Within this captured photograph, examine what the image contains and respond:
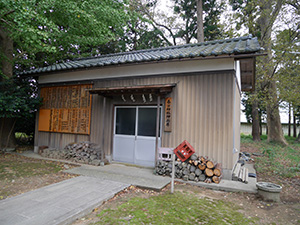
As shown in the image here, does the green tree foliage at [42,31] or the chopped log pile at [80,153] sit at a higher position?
the green tree foliage at [42,31]

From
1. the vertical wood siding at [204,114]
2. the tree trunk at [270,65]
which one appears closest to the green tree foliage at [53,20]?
the vertical wood siding at [204,114]

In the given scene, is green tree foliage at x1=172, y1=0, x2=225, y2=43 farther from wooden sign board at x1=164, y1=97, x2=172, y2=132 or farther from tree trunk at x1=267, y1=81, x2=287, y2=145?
wooden sign board at x1=164, y1=97, x2=172, y2=132

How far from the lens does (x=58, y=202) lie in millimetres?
3609

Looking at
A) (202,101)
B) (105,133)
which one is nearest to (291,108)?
(202,101)

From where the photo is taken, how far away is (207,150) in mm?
5504

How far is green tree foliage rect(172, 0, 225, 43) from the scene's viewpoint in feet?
53.9

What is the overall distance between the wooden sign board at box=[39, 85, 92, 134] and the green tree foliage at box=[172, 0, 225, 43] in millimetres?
12825

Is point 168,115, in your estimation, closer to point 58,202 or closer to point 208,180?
point 208,180

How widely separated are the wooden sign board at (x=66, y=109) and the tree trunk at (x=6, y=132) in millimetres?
1472

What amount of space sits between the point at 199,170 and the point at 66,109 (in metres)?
5.79

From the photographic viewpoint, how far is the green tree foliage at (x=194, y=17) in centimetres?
1644

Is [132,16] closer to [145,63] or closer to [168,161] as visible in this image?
[145,63]

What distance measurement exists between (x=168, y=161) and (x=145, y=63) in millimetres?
3192

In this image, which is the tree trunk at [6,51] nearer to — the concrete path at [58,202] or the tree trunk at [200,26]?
the concrete path at [58,202]
